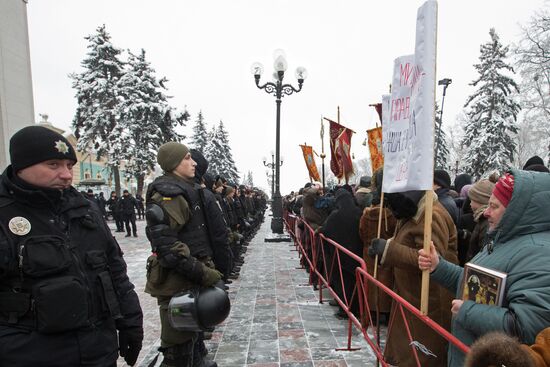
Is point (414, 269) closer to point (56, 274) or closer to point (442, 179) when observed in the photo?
point (442, 179)

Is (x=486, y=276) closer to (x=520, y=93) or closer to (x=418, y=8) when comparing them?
(x=418, y=8)

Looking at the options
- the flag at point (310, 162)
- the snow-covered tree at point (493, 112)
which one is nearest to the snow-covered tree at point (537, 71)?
the snow-covered tree at point (493, 112)

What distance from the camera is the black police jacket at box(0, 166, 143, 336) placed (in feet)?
6.21

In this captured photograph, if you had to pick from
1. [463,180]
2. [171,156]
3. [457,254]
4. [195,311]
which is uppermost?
[171,156]

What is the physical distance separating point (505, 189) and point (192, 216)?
258cm

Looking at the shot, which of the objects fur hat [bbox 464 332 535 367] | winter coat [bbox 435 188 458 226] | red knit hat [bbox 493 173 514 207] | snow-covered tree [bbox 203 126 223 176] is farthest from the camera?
snow-covered tree [bbox 203 126 223 176]

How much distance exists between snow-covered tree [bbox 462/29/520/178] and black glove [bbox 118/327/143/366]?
1217 inches

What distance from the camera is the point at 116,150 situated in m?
28.7

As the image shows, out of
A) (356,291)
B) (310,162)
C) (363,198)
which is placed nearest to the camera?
(356,291)

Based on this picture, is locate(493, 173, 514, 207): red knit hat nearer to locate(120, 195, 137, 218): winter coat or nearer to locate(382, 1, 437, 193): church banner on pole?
locate(382, 1, 437, 193): church banner on pole

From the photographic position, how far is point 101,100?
1169 inches

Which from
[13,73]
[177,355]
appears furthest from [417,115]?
[13,73]

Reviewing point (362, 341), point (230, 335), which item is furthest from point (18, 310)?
point (362, 341)

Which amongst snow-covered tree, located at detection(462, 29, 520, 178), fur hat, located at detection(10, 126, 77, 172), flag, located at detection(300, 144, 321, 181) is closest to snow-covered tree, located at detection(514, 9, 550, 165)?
snow-covered tree, located at detection(462, 29, 520, 178)
